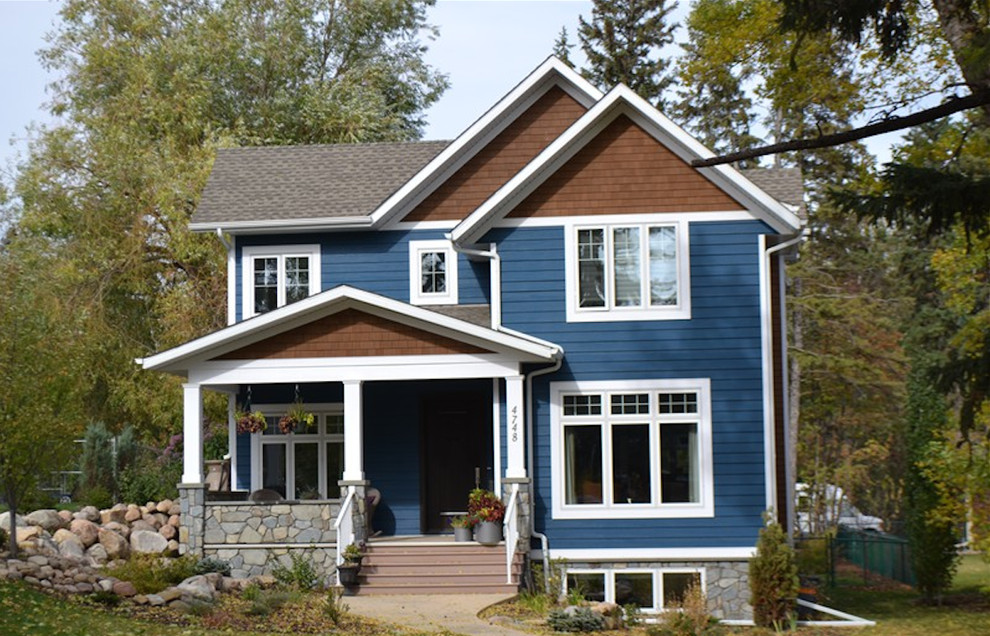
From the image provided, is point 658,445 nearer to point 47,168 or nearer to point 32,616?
point 32,616

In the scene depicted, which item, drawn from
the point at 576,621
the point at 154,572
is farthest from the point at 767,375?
the point at 154,572

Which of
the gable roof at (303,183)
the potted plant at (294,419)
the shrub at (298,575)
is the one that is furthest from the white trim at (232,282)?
the shrub at (298,575)

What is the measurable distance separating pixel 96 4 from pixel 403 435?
2049cm

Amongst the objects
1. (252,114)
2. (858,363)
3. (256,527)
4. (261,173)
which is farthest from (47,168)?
(858,363)

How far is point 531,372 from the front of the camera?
19.3 meters

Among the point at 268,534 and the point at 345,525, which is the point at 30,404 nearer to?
the point at 268,534

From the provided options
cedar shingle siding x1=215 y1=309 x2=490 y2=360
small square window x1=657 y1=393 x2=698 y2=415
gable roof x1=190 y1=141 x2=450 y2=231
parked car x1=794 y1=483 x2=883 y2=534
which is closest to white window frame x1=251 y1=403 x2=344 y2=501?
cedar shingle siding x1=215 y1=309 x2=490 y2=360

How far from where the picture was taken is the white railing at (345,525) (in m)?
18.1

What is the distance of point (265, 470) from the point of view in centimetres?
2148

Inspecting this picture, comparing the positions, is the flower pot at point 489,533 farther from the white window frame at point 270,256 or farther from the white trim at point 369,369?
the white window frame at point 270,256

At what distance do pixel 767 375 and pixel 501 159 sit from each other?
5855 millimetres

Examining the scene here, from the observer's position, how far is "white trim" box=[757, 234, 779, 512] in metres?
19.1

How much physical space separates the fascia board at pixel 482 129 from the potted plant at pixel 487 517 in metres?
5.17

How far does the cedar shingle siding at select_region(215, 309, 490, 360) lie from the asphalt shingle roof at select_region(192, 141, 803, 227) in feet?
9.76
